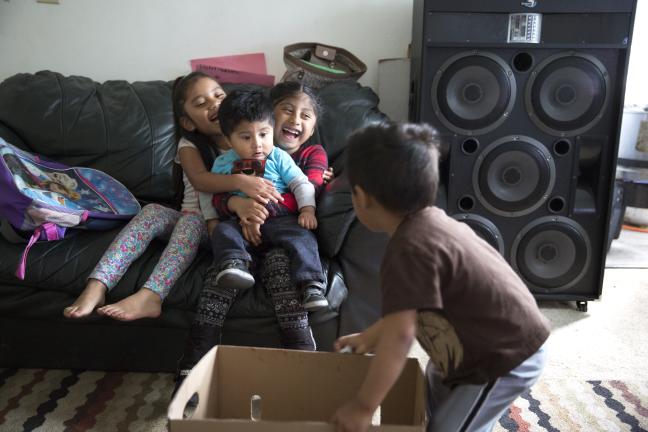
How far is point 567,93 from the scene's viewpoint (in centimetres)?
205

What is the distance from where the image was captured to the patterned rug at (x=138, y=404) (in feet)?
4.89

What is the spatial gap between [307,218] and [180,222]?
439mm

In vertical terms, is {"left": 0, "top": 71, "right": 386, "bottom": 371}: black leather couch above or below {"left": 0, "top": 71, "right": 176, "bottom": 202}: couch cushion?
below

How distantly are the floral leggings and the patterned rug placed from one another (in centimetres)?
33

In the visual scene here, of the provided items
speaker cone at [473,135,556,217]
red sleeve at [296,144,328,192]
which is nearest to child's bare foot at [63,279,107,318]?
red sleeve at [296,144,328,192]

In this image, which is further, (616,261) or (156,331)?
(616,261)

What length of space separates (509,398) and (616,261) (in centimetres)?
212

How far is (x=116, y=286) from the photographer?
63.6 inches

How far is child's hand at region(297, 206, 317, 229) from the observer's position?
5.53ft

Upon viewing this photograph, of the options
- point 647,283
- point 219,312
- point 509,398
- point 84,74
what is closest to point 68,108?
point 84,74

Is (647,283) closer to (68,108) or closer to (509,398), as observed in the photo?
(509,398)

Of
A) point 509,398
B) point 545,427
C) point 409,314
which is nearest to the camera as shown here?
point 409,314

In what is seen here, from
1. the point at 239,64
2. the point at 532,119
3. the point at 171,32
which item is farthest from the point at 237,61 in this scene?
the point at 532,119

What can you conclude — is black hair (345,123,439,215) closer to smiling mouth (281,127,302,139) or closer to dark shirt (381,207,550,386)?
dark shirt (381,207,550,386)
